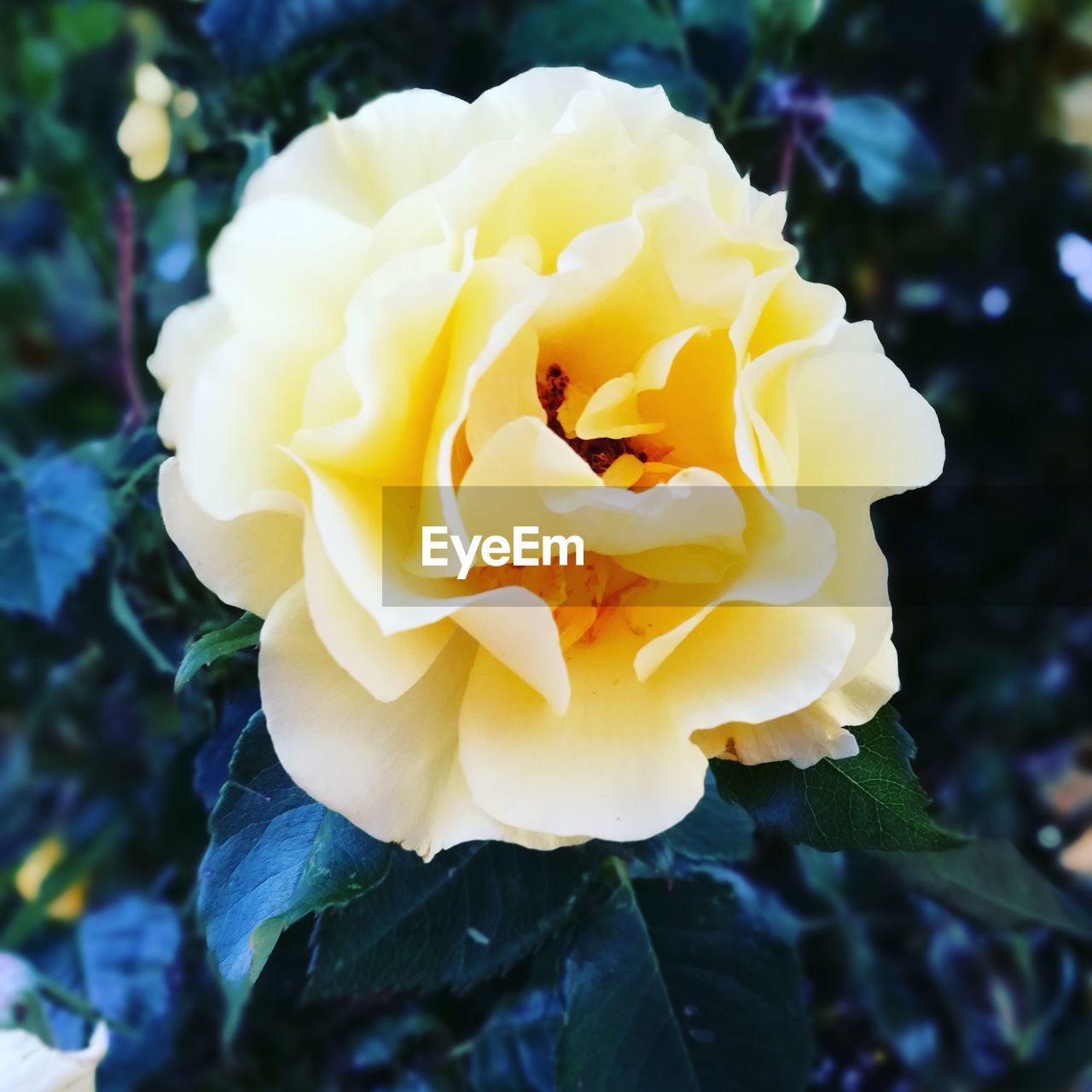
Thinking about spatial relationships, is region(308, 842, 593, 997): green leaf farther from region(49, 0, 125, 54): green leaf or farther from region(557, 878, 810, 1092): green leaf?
region(49, 0, 125, 54): green leaf

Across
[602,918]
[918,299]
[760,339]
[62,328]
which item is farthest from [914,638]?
[62,328]

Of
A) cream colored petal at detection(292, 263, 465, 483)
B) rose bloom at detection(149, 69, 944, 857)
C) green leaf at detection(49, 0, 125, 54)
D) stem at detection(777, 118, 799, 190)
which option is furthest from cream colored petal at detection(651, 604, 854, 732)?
green leaf at detection(49, 0, 125, 54)

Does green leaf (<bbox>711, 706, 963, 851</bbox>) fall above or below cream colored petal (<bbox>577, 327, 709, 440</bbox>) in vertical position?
below

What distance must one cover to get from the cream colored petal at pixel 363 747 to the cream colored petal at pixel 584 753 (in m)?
0.01

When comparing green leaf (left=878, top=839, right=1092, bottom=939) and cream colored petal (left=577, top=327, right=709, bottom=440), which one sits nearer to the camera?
cream colored petal (left=577, top=327, right=709, bottom=440)

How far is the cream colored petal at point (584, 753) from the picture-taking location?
0.96 ft

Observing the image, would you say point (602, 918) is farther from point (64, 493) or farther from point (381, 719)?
point (64, 493)

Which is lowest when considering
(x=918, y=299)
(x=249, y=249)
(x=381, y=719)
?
(x=918, y=299)

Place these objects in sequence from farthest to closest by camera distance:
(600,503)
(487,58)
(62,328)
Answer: (62,328), (487,58), (600,503)

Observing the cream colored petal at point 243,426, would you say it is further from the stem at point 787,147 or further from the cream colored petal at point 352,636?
the stem at point 787,147

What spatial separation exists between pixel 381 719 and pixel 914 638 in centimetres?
73

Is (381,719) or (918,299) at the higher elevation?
(381,719)

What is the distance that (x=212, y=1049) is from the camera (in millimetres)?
693

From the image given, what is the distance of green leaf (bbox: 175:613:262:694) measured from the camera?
0.30m
